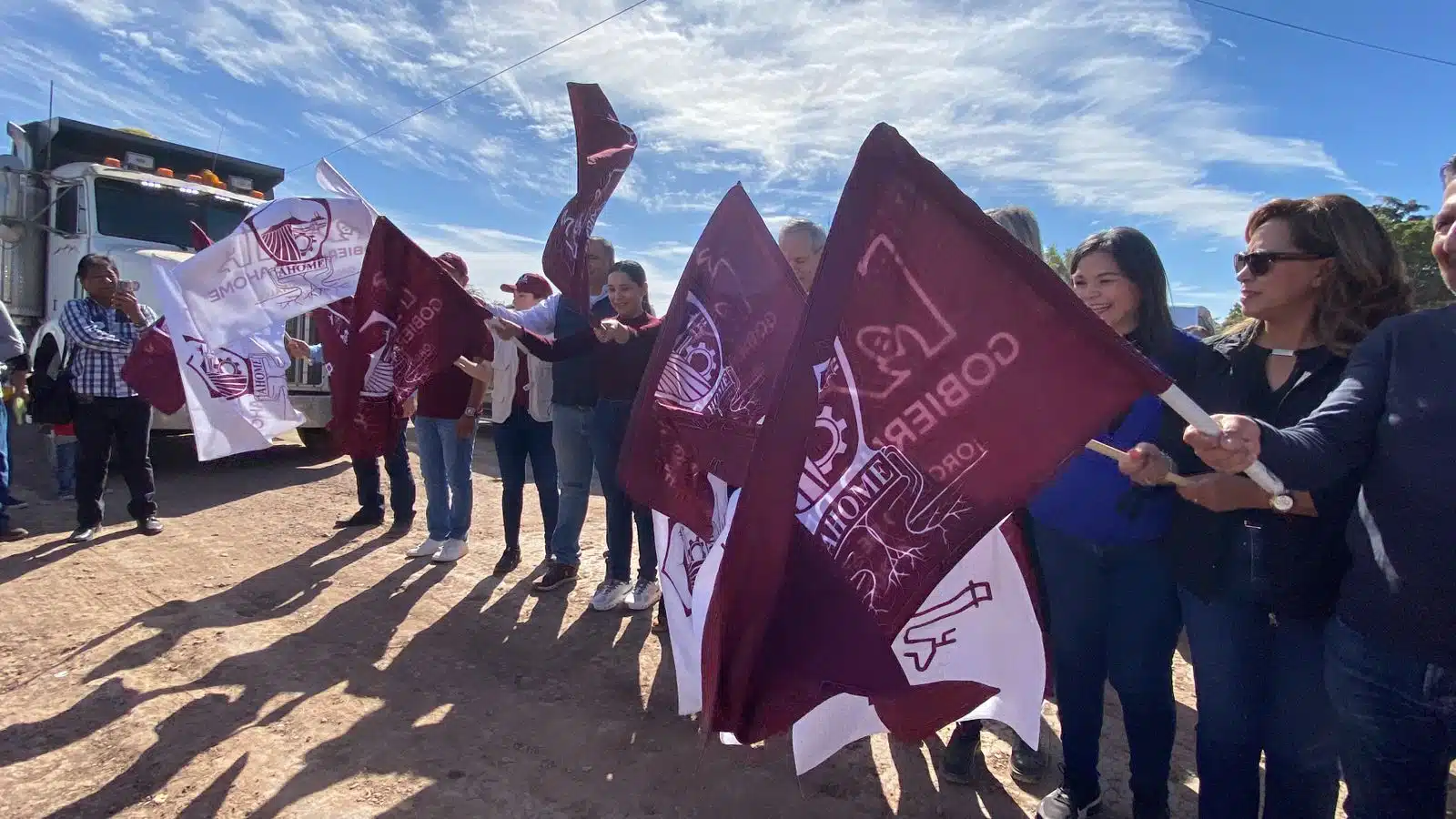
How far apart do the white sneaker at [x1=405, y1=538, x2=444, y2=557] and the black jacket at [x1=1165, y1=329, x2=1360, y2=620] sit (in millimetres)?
→ 4768

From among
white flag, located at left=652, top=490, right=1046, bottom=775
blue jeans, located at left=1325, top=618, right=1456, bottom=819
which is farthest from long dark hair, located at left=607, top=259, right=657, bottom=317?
blue jeans, located at left=1325, top=618, right=1456, bottom=819

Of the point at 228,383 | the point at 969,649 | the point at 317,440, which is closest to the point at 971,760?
the point at 969,649

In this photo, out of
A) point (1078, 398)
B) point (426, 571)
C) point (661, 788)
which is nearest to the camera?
point (1078, 398)

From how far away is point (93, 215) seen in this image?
8289 mm

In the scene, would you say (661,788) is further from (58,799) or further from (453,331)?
(453,331)

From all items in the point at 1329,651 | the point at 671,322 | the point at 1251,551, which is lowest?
the point at 1329,651

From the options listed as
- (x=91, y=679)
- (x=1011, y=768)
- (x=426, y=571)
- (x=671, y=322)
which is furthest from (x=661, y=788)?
(x=426, y=571)

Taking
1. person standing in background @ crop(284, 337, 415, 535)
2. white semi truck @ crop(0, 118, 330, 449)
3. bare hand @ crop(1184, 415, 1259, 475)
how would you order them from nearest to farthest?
bare hand @ crop(1184, 415, 1259, 475)
person standing in background @ crop(284, 337, 415, 535)
white semi truck @ crop(0, 118, 330, 449)

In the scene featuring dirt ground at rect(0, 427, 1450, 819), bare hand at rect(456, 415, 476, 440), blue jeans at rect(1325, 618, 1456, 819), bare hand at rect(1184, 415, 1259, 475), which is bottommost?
dirt ground at rect(0, 427, 1450, 819)

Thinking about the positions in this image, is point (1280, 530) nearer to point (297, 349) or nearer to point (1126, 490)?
point (1126, 490)

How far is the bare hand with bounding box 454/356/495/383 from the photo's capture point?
14.6 feet

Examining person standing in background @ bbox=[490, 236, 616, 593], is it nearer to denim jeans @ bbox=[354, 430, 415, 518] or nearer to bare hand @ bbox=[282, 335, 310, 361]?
bare hand @ bbox=[282, 335, 310, 361]

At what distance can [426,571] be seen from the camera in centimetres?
521

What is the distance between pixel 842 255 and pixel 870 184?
16cm
